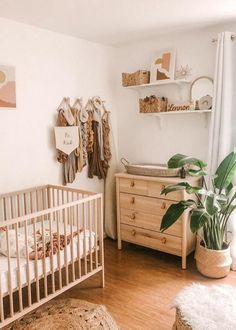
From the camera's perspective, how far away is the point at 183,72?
3285mm

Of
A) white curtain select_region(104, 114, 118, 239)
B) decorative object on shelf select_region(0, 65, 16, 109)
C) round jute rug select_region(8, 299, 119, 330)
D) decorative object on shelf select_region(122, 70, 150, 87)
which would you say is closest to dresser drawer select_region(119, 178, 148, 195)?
white curtain select_region(104, 114, 118, 239)

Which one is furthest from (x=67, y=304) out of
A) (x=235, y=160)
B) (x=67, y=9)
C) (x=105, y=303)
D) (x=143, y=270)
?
(x=67, y=9)

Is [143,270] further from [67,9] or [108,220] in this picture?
[67,9]

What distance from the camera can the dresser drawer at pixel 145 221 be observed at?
304 centimetres

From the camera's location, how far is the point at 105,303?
8.11ft

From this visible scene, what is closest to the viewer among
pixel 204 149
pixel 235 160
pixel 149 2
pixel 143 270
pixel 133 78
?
pixel 149 2

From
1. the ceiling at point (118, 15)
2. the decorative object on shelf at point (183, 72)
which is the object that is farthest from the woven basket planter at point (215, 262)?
the ceiling at point (118, 15)

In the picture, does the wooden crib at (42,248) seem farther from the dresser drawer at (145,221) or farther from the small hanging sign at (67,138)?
the dresser drawer at (145,221)

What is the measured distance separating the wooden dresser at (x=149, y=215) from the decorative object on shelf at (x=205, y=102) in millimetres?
706

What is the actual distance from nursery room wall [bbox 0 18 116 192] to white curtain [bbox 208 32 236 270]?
1386mm

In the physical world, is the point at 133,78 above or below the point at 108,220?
above

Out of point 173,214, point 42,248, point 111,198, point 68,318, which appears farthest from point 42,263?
point 111,198

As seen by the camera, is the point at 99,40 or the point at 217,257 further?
the point at 99,40

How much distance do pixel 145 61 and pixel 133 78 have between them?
0.27m
